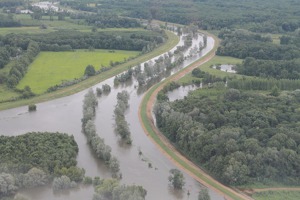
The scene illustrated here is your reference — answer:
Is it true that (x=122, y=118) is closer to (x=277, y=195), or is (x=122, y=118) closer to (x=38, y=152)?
(x=38, y=152)

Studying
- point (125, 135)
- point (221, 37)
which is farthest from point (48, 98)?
point (221, 37)

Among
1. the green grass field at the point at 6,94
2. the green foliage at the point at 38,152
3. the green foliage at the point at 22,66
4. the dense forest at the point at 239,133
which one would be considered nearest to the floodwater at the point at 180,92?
the dense forest at the point at 239,133

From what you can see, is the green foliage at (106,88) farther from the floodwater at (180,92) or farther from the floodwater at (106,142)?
the floodwater at (180,92)

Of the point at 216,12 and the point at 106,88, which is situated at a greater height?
the point at 216,12

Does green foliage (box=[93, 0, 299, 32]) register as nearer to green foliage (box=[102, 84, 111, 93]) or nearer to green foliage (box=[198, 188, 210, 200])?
green foliage (box=[102, 84, 111, 93])

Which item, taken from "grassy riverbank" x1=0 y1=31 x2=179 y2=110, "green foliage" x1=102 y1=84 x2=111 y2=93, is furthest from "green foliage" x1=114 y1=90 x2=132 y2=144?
"grassy riverbank" x1=0 y1=31 x2=179 y2=110

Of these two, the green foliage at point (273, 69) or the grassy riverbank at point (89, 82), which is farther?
the green foliage at point (273, 69)

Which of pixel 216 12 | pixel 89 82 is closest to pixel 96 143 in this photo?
pixel 89 82
